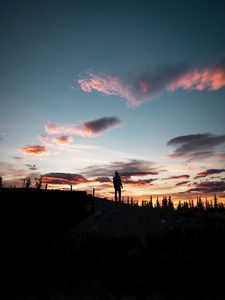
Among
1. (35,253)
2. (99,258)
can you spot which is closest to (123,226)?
(99,258)

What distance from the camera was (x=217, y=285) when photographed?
11.0 m

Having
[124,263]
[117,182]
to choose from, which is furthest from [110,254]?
[117,182]

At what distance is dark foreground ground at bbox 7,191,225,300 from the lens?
10.9 meters

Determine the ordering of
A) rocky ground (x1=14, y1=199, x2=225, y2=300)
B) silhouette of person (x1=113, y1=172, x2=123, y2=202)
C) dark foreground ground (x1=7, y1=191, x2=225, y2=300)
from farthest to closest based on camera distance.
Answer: silhouette of person (x1=113, y1=172, x2=123, y2=202)
dark foreground ground (x1=7, y1=191, x2=225, y2=300)
rocky ground (x1=14, y1=199, x2=225, y2=300)

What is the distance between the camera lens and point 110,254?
46.3 feet

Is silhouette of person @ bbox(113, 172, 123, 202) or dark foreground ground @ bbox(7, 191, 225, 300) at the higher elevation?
silhouette of person @ bbox(113, 172, 123, 202)

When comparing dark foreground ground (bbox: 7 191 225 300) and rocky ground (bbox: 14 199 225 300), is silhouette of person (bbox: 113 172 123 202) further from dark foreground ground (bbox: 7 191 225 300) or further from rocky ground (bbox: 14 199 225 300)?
rocky ground (bbox: 14 199 225 300)

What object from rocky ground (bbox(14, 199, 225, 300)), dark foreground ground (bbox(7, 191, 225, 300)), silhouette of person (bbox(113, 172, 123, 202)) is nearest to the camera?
rocky ground (bbox(14, 199, 225, 300))

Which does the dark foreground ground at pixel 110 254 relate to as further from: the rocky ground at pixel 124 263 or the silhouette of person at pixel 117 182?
the silhouette of person at pixel 117 182

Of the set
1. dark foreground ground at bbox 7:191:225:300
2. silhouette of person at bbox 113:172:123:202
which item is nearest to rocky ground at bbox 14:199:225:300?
dark foreground ground at bbox 7:191:225:300

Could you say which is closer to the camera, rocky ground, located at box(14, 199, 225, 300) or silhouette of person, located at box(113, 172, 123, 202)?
rocky ground, located at box(14, 199, 225, 300)

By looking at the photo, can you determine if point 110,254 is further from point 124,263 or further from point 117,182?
point 117,182

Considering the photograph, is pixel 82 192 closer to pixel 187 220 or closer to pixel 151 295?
pixel 187 220

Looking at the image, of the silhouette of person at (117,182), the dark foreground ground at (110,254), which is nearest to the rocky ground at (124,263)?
the dark foreground ground at (110,254)
